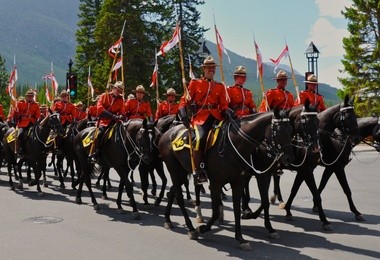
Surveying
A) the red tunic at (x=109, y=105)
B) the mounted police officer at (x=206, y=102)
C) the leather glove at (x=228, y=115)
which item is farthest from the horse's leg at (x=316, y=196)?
the red tunic at (x=109, y=105)

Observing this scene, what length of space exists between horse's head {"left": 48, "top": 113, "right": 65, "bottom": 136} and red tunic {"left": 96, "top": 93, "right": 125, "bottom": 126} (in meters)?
2.08

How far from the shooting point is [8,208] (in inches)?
448

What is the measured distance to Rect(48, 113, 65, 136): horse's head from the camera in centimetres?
1306

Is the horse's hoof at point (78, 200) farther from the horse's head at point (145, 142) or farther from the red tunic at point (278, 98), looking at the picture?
the red tunic at point (278, 98)

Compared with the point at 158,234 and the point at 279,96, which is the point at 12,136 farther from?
the point at 279,96

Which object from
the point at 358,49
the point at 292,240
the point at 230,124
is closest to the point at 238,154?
the point at 230,124

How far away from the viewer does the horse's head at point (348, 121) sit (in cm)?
952

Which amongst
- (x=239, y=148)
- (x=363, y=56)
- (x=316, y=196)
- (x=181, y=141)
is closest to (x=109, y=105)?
(x=181, y=141)

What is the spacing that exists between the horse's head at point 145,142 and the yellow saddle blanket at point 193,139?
1239 millimetres

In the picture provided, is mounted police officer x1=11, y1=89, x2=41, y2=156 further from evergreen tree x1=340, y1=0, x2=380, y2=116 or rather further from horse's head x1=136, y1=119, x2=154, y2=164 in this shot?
evergreen tree x1=340, y1=0, x2=380, y2=116

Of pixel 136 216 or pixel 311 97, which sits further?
pixel 311 97

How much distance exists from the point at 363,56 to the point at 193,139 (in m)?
34.2

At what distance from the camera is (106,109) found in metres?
11.5

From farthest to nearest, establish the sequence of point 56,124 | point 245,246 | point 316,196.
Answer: point 56,124, point 316,196, point 245,246
